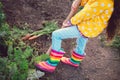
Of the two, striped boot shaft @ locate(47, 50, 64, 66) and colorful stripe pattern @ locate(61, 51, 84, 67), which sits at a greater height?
striped boot shaft @ locate(47, 50, 64, 66)

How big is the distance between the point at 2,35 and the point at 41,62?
620mm

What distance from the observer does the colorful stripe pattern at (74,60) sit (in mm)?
4539

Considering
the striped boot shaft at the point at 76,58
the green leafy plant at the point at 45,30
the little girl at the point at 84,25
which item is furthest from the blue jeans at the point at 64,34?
the green leafy plant at the point at 45,30

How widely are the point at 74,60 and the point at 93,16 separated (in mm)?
966

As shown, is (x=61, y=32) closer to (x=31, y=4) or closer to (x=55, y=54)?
(x=55, y=54)

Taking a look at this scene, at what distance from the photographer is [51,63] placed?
430cm

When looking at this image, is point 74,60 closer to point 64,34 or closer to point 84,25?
point 64,34

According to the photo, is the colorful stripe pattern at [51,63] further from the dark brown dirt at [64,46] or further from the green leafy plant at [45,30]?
the green leafy plant at [45,30]

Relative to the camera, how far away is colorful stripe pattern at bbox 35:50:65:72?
4250 mm

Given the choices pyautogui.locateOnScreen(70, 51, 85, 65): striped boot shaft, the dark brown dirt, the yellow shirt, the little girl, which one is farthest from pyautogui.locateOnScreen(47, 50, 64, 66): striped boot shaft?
the yellow shirt

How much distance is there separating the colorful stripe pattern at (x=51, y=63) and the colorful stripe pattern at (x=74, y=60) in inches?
12.4

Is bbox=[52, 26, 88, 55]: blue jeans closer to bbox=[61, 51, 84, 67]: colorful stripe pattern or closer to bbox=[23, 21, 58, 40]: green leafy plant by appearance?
bbox=[61, 51, 84, 67]: colorful stripe pattern

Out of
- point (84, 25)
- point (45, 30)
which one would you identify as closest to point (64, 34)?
point (84, 25)

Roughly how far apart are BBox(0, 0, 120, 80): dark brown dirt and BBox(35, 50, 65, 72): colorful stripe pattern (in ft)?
0.34
